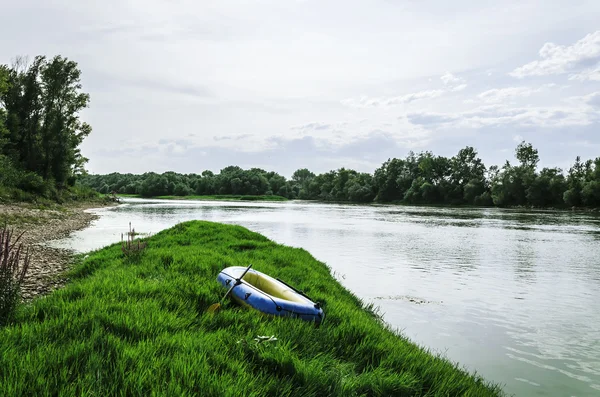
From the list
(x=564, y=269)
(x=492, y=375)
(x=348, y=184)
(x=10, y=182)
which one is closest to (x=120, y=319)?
(x=492, y=375)

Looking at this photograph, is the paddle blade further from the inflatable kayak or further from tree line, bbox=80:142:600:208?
tree line, bbox=80:142:600:208

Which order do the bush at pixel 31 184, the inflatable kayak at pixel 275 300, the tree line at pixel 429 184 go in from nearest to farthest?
the inflatable kayak at pixel 275 300 → the bush at pixel 31 184 → the tree line at pixel 429 184

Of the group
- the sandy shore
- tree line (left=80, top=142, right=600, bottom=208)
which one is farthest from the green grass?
tree line (left=80, top=142, right=600, bottom=208)

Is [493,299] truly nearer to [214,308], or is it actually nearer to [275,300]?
[275,300]

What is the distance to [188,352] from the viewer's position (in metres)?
4.64

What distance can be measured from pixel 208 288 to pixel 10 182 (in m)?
38.0

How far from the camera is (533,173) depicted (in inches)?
3912

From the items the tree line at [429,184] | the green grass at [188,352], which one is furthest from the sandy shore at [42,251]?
the tree line at [429,184]

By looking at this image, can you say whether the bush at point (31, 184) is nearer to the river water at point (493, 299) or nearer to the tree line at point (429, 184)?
the river water at point (493, 299)

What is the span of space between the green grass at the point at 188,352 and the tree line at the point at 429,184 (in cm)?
9212

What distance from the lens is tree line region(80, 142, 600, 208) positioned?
94250mm

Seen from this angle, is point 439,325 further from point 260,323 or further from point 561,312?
point 260,323

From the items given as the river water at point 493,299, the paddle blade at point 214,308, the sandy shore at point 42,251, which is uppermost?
the paddle blade at point 214,308

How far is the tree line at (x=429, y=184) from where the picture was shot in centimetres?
9425
